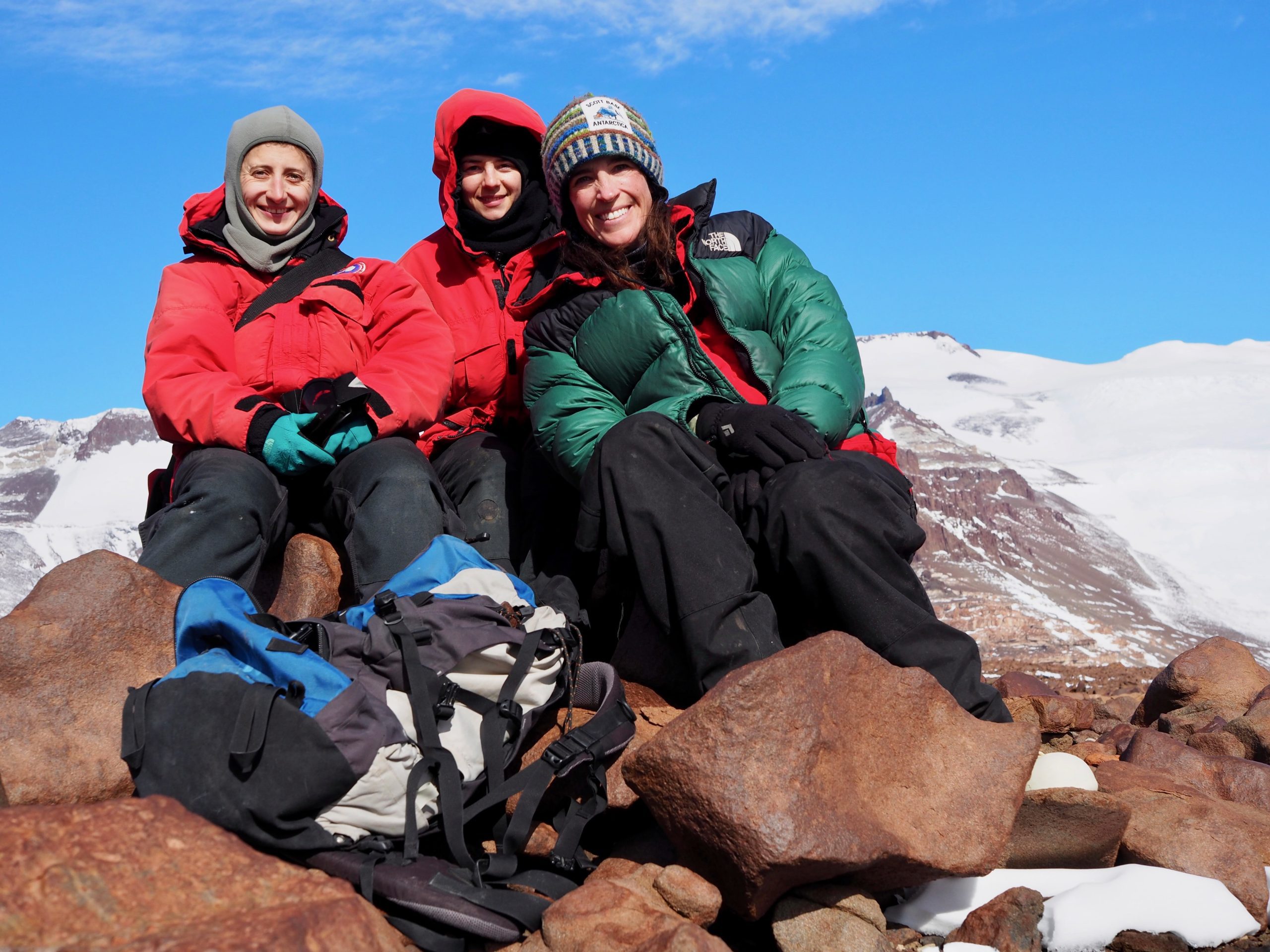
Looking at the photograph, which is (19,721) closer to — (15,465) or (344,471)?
(344,471)

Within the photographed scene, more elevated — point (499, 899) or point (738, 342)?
point (738, 342)

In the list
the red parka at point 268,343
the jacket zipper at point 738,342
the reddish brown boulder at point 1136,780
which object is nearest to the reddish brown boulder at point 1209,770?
the reddish brown boulder at point 1136,780

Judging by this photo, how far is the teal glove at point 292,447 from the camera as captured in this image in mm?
4172

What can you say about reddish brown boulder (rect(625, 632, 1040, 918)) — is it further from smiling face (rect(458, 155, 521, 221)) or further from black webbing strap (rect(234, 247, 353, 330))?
smiling face (rect(458, 155, 521, 221))

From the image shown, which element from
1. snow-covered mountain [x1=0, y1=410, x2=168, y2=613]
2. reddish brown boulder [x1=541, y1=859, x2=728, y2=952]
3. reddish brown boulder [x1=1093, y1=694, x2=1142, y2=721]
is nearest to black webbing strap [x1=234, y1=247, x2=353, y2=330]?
reddish brown boulder [x1=541, y1=859, x2=728, y2=952]

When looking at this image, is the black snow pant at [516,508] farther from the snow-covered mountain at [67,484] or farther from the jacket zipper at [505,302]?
the snow-covered mountain at [67,484]

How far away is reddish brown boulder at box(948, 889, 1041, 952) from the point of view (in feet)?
9.37

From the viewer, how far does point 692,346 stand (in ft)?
13.4

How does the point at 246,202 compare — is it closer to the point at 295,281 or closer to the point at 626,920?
the point at 295,281

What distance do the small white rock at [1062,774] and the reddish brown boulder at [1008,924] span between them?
0.91 m

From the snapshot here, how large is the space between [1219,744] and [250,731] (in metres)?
4.31

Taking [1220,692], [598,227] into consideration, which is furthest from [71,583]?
[1220,692]

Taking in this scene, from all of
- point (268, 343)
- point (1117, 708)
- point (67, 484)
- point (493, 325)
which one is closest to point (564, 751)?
point (268, 343)

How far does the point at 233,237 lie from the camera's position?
4793mm
